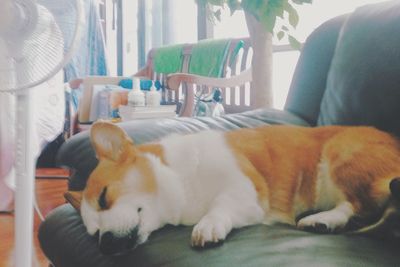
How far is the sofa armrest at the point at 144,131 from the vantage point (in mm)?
1083

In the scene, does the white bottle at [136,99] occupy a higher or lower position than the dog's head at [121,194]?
higher

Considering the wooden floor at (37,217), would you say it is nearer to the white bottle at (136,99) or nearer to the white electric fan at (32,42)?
the white bottle at (136,99)

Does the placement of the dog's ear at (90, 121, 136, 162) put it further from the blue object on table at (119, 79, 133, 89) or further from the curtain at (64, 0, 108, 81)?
the curtain at (64, 0, 108, 81)

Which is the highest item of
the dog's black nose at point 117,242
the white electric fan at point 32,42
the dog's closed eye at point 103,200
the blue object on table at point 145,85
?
the white electric fan at point 32,42

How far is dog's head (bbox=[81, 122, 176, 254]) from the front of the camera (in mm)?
780

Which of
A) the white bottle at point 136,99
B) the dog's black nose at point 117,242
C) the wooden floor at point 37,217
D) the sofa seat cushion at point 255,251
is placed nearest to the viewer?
the sofa seat cushion at point 255,251

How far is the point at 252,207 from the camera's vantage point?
0.86 m

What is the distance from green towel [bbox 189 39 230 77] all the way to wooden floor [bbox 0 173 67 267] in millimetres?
1094

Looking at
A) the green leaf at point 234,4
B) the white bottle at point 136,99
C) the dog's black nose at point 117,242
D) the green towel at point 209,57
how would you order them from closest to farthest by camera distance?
1. the dog's black nose at point 117,242
2. the green leaf at point 234,4
3. the white bottle at point 136,99
4. the green towel at point 209,57

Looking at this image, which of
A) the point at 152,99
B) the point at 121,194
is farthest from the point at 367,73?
the point at 152,99

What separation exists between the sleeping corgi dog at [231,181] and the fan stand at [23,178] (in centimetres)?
18

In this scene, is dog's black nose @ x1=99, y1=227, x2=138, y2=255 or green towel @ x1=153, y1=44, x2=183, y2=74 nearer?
dog's black nose @ x1=99, y1=227, x2=138, y2=255

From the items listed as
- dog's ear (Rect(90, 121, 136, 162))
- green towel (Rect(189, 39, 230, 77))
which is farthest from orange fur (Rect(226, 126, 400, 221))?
green towel (Rect(189, 39, 230, 77))

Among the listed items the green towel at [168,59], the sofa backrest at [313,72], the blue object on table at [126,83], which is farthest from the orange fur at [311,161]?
the green towel at [168,59]
